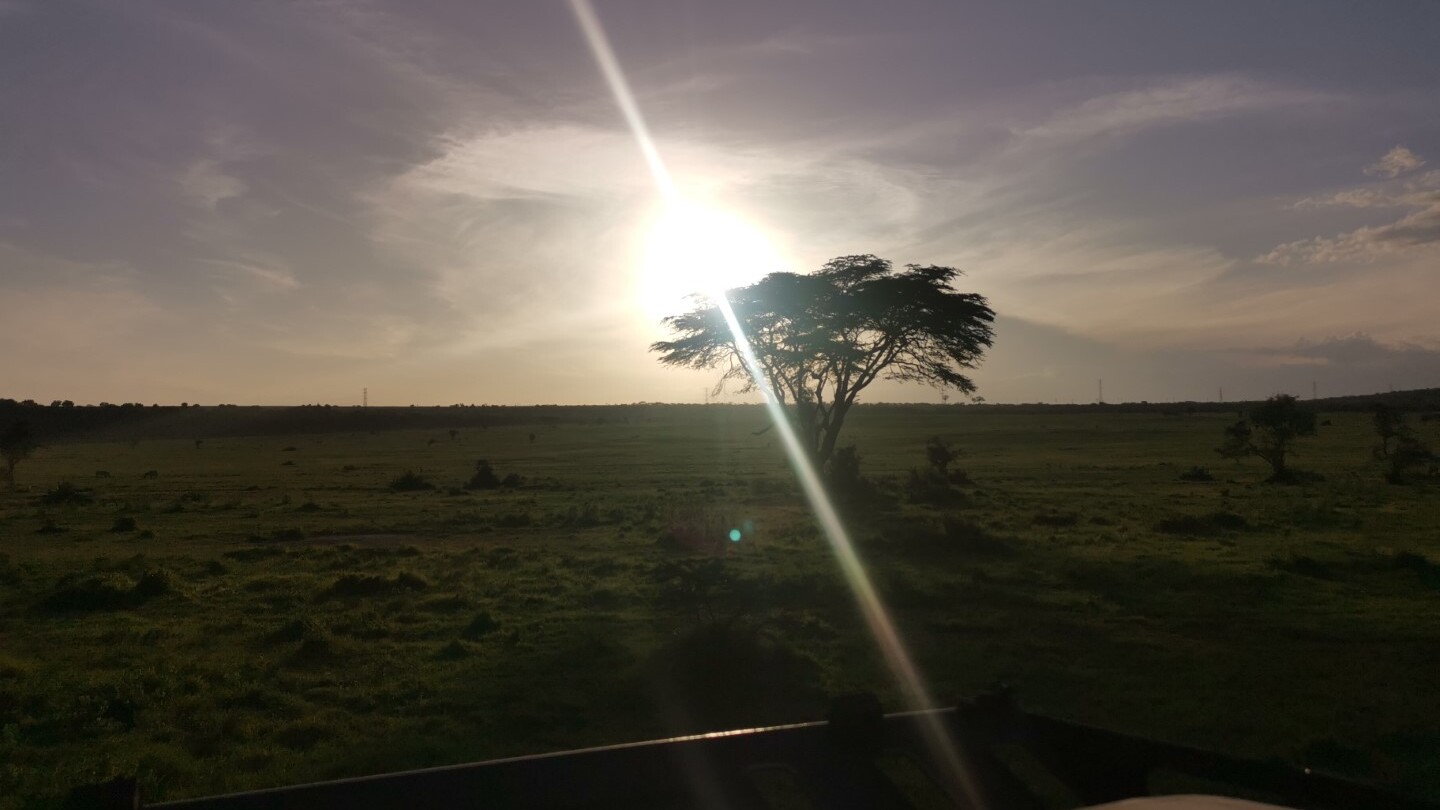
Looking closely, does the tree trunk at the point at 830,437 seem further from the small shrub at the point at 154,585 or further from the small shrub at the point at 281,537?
the small shrub at the point at 154,585

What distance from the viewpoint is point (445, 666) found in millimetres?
11977

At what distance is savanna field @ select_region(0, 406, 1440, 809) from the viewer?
9227 millimetres

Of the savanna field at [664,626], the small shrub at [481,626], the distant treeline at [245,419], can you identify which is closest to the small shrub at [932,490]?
the savanna field at [664,626]

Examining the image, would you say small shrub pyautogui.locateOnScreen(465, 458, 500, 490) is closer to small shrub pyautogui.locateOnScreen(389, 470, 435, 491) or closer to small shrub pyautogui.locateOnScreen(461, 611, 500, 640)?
small shrub pyautogui.locateOnScreen(389, 470, 435, 491)

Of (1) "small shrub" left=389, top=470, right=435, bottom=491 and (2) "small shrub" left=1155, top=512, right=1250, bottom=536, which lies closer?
(2) "small shrub" left=1155, top=512, right=1250, bottom=536

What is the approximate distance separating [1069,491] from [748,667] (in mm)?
27740

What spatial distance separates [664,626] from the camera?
14.1 m

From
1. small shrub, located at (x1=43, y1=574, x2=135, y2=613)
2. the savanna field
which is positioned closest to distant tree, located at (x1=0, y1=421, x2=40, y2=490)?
the savanna field

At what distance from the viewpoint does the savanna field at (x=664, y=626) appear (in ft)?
30.3

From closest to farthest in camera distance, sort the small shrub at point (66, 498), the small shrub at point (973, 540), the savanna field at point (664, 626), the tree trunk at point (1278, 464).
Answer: the savanna field at point (664, 626) → the small shrub at point (973, 540) → the small shrub at point (66, 498) → the tree trunk at point (1278, 464)

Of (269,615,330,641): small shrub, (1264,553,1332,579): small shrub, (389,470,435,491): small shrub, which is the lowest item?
(269,615,330,641): small shrub

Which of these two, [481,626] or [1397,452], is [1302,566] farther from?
[1397,452]

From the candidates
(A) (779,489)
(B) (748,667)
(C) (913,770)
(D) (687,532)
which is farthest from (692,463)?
(C) (913,770)

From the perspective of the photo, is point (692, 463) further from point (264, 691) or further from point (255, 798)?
point (255, 798)
